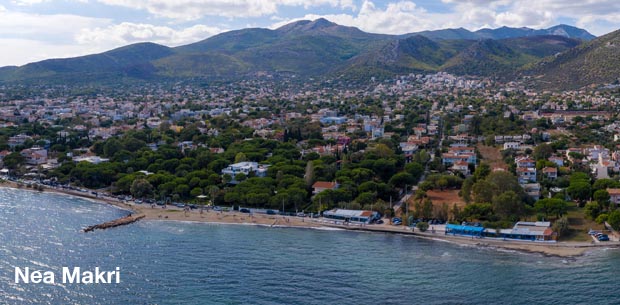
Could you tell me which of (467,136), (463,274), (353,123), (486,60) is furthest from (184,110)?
(486,60)

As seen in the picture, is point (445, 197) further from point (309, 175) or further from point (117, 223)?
point (117, 223)

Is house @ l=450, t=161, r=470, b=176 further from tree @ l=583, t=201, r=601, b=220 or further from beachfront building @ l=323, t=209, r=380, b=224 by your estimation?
beachfront building @ l=323, t=209, r=380, b=224

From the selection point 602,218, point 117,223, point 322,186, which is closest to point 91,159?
point 117,223

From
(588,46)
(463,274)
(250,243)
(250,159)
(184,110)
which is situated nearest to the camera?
(463,274)

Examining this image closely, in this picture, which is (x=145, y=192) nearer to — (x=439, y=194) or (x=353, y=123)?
(x=439, y=194)

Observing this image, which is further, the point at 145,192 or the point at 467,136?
the point at 467,136

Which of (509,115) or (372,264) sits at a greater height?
(509,115)

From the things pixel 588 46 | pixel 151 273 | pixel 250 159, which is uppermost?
pixel 588 46
